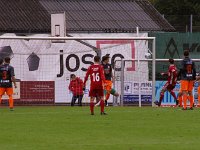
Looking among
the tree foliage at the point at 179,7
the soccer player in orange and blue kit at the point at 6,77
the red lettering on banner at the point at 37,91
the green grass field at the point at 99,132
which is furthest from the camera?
the tree foliage at the point at 179,7

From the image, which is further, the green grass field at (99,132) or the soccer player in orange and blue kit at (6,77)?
the soccer player in orange and blue kit at (6,77)

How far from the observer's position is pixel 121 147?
1599 cm

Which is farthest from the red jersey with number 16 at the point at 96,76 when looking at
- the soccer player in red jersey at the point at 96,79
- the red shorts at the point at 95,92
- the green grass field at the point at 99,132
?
the green grass field at the point at 99,132

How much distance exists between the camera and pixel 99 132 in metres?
19.3

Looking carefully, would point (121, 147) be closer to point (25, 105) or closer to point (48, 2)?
point (25, 105)

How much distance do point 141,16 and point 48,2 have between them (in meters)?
6.07

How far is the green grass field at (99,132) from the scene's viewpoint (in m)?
16.4

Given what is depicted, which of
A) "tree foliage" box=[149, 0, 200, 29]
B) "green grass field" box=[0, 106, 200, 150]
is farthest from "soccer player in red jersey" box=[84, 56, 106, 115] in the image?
"tree foliage" box=[149, 0, 200, 29]

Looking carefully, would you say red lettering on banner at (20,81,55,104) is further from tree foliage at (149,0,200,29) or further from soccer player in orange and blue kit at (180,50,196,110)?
tree foliage at (149,0,200,29)

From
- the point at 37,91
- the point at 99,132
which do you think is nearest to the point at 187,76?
the point at 37,91

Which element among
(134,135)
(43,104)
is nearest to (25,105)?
(43,104)

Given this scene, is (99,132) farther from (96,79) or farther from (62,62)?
(62,62)

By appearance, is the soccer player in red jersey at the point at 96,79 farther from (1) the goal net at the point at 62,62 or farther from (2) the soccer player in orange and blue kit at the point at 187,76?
(1) the goal net at the point at 62,62

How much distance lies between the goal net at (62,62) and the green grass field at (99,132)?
12.2 metres
